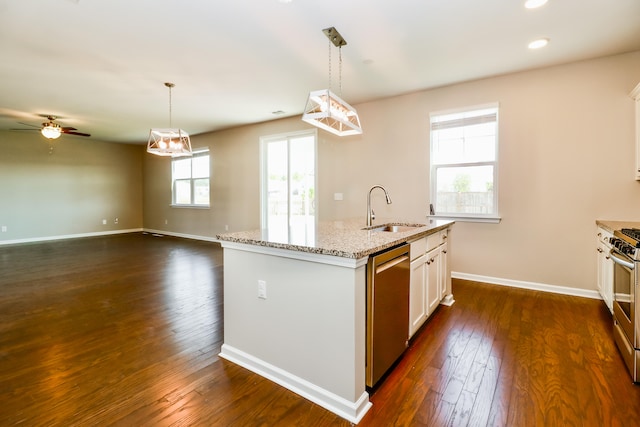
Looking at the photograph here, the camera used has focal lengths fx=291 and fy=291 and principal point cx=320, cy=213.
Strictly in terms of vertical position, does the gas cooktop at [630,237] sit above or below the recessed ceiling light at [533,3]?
below

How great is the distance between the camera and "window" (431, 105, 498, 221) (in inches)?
151

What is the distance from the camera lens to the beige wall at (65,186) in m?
6.82

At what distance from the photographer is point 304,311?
1689 millimetres

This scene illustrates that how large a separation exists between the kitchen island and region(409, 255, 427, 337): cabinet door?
0.95ft

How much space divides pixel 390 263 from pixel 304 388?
89cm

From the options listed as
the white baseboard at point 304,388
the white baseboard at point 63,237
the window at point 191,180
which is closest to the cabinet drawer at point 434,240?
the white baseboard at point 304,388

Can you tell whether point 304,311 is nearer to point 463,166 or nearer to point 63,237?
point 463,166

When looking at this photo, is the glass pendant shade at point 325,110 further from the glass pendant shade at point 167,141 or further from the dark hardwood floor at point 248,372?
the glass pendant shade at point 167,141

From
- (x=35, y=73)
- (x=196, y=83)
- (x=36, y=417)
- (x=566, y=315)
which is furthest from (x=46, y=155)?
(x=566, y=315)

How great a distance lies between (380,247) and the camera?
1.63 metres

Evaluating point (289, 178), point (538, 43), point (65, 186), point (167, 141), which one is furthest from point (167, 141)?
point (65, 186)

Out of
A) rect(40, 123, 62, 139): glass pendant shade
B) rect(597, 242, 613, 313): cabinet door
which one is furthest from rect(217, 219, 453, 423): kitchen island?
rect(40, 123, 62, 139): glass pendant shade

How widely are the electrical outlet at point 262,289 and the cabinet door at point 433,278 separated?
135cm

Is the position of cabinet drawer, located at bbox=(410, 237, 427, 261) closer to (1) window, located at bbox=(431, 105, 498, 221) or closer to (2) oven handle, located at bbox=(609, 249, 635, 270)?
(2) oven handle, located at bbox=(609, 249, 635, 270)
